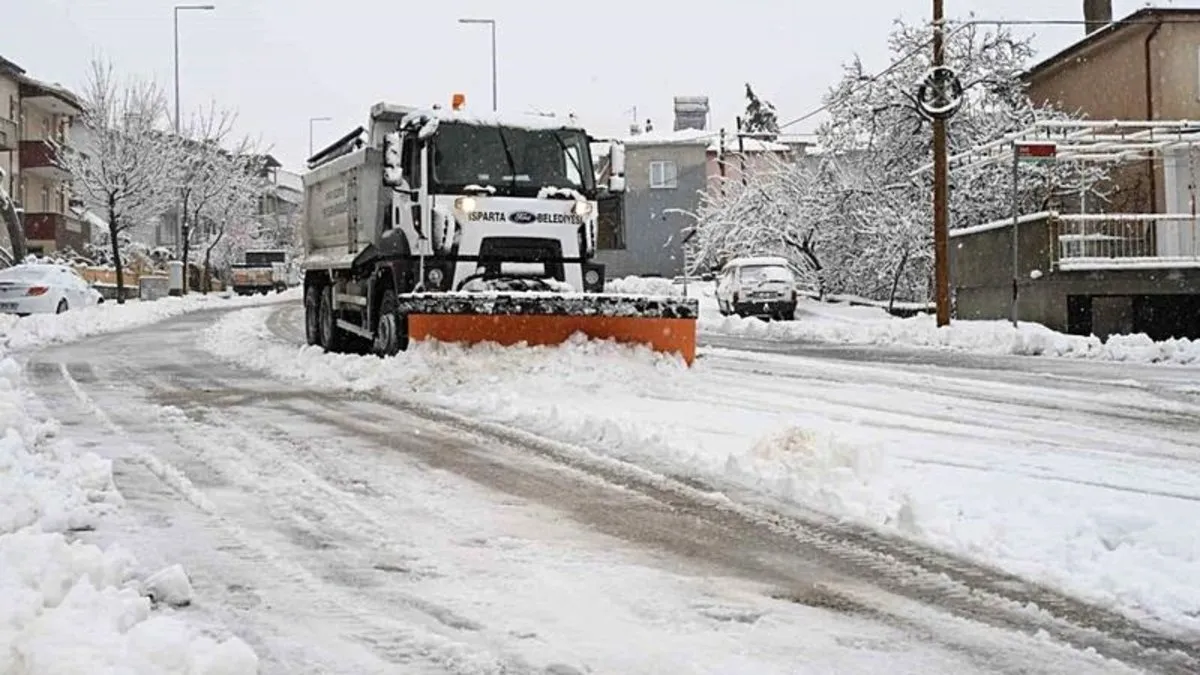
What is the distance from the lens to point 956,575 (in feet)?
16.4

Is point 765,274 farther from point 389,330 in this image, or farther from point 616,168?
point 389,330

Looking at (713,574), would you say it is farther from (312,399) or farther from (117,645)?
(312,399)

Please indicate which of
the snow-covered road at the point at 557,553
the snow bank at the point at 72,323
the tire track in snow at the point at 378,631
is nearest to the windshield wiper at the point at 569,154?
the snow-covered road at the point at 557,553

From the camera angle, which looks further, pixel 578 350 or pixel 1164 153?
pixel 1164 153

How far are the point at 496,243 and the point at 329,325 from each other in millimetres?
5276

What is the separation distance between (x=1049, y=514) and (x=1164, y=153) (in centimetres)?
2501

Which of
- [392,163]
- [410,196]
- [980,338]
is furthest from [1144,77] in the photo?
[392,163]

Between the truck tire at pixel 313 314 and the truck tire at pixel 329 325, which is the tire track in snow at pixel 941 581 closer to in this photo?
the truck tire at pixel 329 325

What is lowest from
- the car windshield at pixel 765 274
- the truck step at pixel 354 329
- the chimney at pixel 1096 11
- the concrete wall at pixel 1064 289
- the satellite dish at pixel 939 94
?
the truck step at pixel 354 329

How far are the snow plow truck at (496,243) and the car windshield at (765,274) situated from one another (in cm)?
1822

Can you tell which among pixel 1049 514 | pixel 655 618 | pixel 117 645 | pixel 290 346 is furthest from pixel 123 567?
pixel 290 346

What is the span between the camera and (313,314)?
1928 centimetres

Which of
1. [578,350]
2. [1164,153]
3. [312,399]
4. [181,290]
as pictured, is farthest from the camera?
[181,290]

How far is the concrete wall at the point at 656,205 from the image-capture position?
Result: 64.8m
